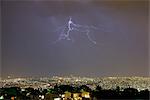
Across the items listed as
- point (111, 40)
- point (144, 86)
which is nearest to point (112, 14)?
point (111, 40)

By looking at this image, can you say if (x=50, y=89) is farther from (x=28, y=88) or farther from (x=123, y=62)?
(x=123, y=62)

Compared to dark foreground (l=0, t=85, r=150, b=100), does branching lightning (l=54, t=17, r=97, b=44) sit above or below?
above

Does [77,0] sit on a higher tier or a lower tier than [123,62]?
higher

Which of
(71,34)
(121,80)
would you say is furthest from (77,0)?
(121,80)

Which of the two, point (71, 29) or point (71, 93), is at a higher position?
point (71, 29)

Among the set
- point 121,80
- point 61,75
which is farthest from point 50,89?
point 121,80

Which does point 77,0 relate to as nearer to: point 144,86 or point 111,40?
point 111,40

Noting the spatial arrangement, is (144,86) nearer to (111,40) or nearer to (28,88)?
(111,40)

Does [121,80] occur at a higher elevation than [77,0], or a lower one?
lower

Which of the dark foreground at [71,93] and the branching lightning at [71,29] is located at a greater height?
the branching lightning at [71,29]
